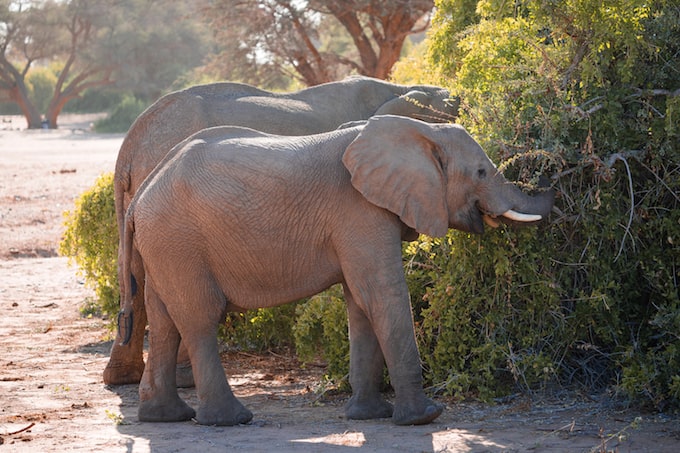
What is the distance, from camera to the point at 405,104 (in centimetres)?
891

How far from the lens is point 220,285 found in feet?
20.1

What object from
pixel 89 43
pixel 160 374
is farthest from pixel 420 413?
pixel 89 43

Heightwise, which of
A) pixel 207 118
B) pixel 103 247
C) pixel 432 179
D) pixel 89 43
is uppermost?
pixel 89 43

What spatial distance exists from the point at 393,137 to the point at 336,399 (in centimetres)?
180

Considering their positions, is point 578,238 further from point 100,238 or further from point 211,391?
point 100,238

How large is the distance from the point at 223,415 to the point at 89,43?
42328 millimetres

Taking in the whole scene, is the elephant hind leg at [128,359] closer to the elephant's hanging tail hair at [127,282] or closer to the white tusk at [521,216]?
the elephant's hanging tail hair at [127,282]

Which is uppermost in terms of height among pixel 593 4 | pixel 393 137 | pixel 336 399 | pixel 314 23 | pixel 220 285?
pixel 314 23

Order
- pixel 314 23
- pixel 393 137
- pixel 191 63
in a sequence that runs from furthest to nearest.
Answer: pixel 191 63 < pixel 314 23 < pixel 393 137

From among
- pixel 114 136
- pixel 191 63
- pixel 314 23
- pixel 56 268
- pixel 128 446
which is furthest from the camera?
pixel 191 63

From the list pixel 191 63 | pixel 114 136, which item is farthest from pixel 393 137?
pixel 191 63

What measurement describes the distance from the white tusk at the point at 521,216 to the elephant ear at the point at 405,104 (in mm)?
2864

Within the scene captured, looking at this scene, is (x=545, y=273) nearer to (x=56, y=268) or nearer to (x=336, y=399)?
(x=336, y=399)

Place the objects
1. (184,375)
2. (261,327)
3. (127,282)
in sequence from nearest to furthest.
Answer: (127,282), (184,375), (261,327)
